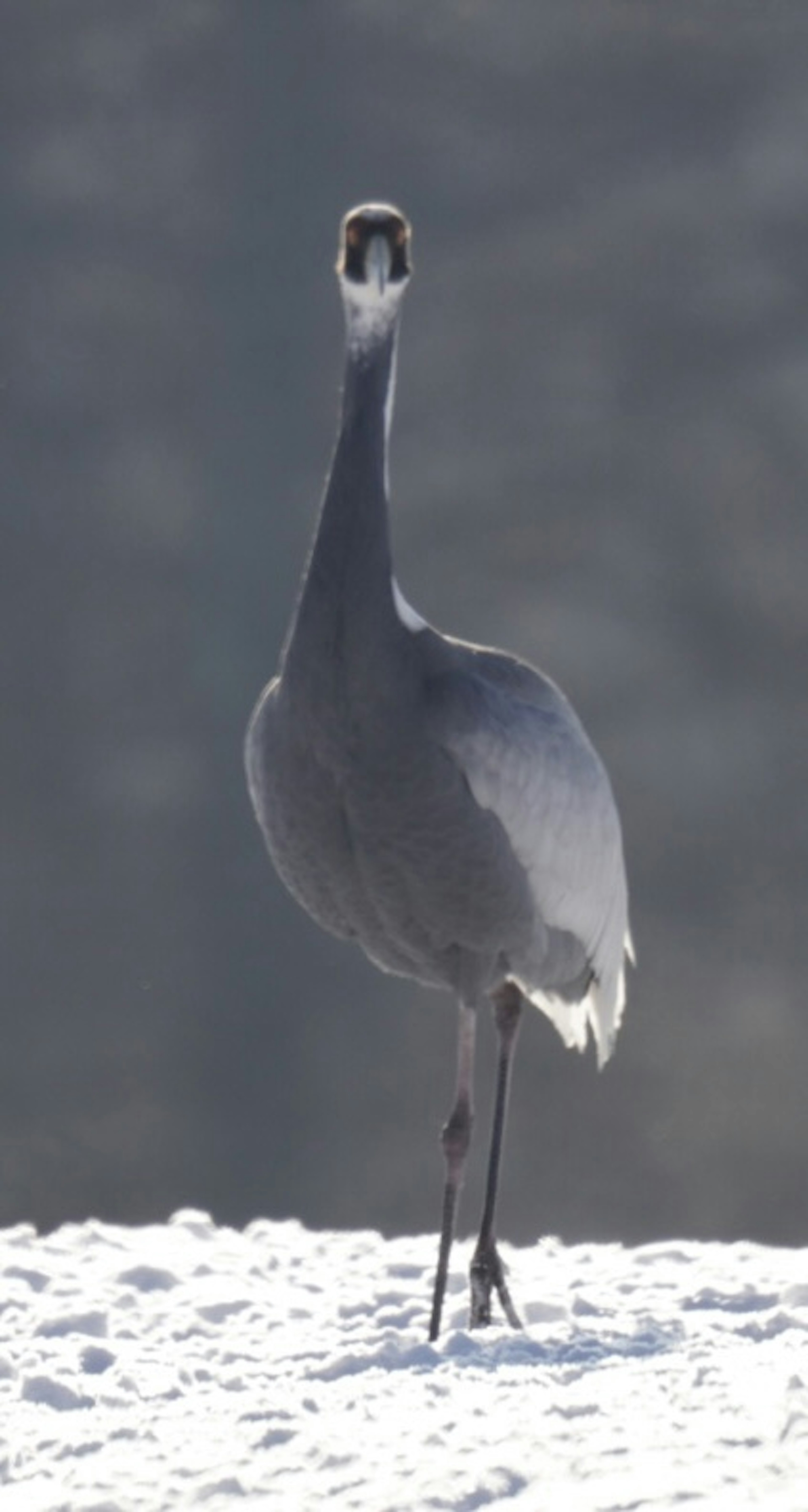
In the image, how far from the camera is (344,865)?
5508mm

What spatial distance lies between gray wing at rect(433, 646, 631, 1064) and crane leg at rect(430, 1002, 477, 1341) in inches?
7.5

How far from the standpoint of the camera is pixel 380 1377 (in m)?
5.20

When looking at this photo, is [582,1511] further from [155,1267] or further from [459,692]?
[155,1267]

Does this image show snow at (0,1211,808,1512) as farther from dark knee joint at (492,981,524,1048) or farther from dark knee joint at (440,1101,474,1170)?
dark knee joint at (492,981,524,1048)

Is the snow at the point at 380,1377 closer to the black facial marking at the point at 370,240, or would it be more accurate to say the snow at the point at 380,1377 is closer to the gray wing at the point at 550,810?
the gray wing at the point at 550,810

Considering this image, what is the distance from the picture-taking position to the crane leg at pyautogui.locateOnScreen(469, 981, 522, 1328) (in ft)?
19.5

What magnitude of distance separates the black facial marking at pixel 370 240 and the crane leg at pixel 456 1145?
159 centimetres

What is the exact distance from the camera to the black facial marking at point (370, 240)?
539 cm

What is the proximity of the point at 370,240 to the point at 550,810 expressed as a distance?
4.38 feet

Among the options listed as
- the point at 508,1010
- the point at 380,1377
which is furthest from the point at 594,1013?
the point at 380,1377

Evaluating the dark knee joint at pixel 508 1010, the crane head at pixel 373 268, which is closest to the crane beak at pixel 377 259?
the crane head at pixel 373 268

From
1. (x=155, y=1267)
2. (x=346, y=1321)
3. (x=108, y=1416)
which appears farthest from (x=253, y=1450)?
(x=155, y=1267)

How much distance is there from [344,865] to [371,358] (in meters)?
1.05

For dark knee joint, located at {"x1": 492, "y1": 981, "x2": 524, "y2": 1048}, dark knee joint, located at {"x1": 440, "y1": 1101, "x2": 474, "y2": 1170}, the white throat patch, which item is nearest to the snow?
dark knee joint, located at {"x1": 440, "y1": 1101, "x2": 474, "y2": 1170}
